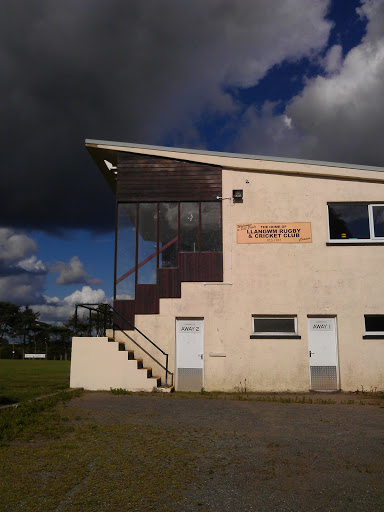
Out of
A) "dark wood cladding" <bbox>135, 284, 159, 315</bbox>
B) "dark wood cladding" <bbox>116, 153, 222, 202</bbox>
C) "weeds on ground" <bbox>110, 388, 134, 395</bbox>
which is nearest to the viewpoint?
"weeds on ground" <bbox>110, 388, 134, 395</bbox>

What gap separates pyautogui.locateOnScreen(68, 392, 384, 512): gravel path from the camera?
4.25 metres

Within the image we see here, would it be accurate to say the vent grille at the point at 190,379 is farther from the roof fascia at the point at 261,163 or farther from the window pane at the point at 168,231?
the roof fascia at the point at 261,163

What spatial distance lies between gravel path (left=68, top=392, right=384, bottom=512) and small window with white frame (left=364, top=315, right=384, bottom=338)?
251cm

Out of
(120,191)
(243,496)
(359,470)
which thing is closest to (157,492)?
(243,496)

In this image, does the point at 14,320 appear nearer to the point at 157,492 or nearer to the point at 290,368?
the point at 290,368

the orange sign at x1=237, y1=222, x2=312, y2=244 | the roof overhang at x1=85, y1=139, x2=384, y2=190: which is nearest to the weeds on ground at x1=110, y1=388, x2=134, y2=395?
the orange sign at x1=237, y1=222, x2=312, y2=244

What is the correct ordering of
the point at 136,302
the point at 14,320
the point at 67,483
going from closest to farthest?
the point at 67,483, the point at 136,302, the point at 14,320

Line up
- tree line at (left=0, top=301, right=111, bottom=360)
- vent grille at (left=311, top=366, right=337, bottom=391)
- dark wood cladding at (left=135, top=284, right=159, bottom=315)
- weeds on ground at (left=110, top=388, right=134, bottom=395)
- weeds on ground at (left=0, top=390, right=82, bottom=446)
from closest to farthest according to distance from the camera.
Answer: weeds on ground at (left=0, top=390, right=82, bottom=446) < weeds on ground at (left=110, top=388, right=134, bottom=395) < vent grille at (left=311, top=366, right=337, bottom=391) < dark wood cladding at (left=135, top=284, right=159, bottom=315) < tree line at (left=0, top=301, right=111, bottom=360)

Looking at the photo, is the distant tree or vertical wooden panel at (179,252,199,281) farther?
the distant tree

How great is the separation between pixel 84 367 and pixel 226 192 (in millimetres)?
6730

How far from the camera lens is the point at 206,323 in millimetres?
12977

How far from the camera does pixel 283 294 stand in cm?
1303

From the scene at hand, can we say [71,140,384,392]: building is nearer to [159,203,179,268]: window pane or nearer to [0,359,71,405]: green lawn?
[159,203,179,268]: window pane

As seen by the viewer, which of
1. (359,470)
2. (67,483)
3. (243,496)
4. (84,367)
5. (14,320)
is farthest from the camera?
(14,320)
